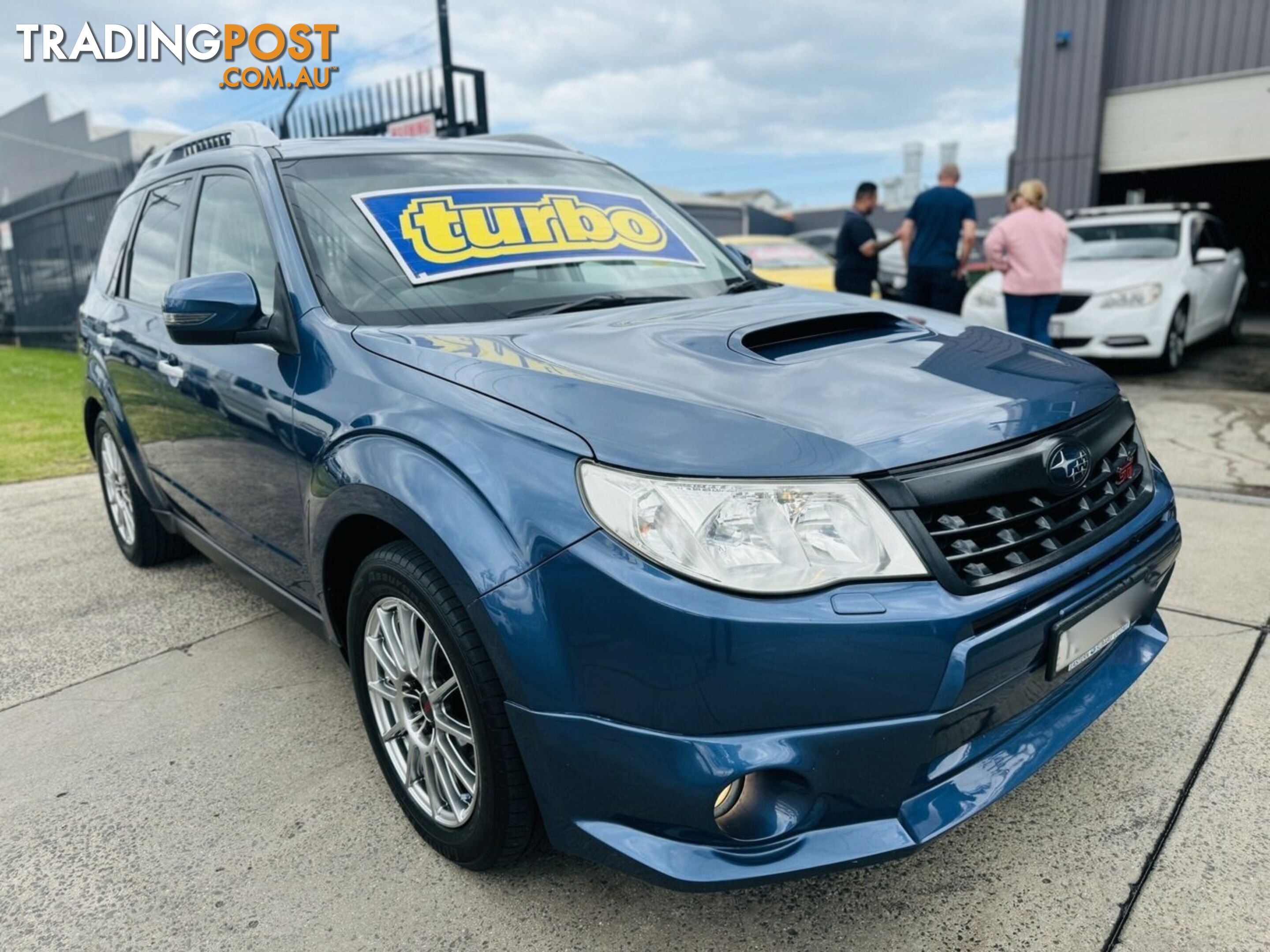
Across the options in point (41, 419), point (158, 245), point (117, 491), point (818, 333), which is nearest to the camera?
point (818, 333)

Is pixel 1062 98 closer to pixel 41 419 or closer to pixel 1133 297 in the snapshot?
pixel 1133 297

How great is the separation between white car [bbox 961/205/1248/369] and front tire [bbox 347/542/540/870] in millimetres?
6490

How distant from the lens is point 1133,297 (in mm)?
7816

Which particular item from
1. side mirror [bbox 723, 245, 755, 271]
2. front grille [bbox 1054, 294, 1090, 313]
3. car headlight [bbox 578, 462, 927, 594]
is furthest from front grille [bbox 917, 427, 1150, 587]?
front grille [bbox 1054, 294, 1090, 313]

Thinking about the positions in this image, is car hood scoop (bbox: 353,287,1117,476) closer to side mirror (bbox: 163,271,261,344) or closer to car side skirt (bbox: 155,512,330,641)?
side mirror (bbox: 163,271,261,344)

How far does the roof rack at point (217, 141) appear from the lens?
311 cm

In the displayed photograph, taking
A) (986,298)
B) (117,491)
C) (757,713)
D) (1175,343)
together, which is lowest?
(1175,343)

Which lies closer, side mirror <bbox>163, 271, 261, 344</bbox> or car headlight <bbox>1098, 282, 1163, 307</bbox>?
side mirror <bbox>163, 271, 261, 344</bbox>

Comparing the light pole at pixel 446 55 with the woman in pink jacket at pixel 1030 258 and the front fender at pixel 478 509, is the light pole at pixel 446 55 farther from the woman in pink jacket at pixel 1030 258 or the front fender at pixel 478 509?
the front fender at pixel 478 509

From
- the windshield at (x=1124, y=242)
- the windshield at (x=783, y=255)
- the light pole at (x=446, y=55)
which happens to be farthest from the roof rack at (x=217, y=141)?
the windshield at (x=1124, y=242)

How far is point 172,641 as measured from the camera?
11.6 feet

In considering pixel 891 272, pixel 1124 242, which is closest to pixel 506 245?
pixel 1124 242

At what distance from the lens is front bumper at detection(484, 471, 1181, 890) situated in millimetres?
1582

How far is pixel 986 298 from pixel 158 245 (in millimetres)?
7184
